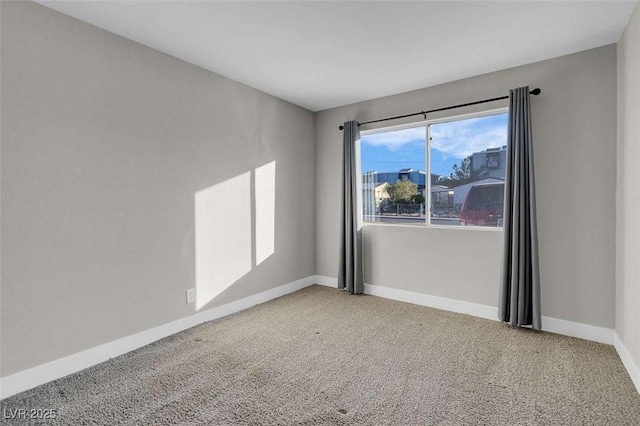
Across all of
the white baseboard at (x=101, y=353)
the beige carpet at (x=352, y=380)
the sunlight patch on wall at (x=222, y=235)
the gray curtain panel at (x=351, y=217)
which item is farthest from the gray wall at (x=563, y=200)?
the white baseboard at (x=101, y=353)

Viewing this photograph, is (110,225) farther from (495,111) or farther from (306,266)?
(495,111)

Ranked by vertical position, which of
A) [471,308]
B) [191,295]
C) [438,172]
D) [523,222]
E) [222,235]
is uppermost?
[438,172]

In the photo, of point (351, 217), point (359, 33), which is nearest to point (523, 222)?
point (351, 217)

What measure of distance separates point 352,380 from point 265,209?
2.19m

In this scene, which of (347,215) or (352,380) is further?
(347,215)

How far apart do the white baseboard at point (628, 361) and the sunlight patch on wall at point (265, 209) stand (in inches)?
126

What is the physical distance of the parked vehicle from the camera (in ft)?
10.4

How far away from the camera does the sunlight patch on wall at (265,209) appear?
367 cm

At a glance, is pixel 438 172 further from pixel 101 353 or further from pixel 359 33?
pixel 101 353

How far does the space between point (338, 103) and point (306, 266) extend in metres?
2.21

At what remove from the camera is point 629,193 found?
223 cm

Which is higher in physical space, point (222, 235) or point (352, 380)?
point (222, 235)

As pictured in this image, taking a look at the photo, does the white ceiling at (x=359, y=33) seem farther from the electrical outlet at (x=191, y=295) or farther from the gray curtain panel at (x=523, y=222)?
the electrical outlet at (x=191, y=295)

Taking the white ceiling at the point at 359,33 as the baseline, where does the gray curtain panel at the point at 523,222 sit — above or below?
below
